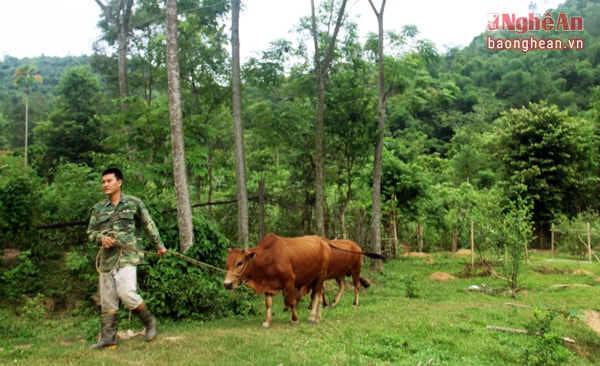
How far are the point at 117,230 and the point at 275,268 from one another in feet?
8.40

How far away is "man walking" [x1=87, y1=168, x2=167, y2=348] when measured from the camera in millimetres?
5797

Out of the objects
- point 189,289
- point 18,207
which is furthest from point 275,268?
point 18,207

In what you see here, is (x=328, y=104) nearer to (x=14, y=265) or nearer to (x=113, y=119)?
(x=113, y=119)

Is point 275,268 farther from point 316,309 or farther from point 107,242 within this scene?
point 107,242

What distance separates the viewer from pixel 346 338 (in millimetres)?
6656

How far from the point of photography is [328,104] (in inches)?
615

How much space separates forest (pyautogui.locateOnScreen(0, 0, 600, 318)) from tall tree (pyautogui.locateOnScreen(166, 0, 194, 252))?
0.38m

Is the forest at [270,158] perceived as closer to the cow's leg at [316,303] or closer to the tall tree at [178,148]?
the tall tree at [178,148]

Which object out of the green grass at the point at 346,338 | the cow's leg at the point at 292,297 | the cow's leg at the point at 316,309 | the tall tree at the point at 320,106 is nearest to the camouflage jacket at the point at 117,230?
the green grass at the point at 346,338

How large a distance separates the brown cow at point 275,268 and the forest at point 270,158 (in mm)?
1201

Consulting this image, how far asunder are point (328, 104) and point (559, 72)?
51.5 m

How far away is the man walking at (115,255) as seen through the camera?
5797 millimetres

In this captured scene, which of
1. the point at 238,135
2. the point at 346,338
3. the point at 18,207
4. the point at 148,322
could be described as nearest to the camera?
the point at 148,322

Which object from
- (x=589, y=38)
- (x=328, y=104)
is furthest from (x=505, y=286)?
(x=589, y=38)
